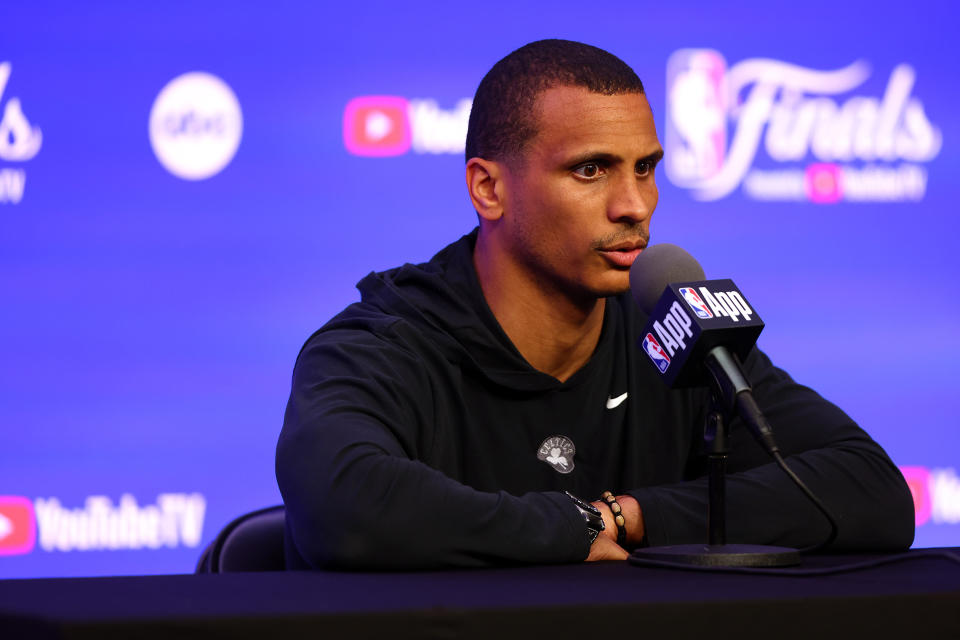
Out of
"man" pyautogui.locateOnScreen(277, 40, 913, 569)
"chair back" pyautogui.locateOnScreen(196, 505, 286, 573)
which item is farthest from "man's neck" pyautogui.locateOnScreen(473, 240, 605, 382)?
"chair back" pyautogui.locateOnScreen(196, 505, 286, 573)

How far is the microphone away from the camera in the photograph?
118 cm

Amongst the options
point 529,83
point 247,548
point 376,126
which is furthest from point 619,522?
point 376,126

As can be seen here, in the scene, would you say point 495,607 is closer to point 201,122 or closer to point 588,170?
point 588,170

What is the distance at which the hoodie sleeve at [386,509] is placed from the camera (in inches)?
49.8

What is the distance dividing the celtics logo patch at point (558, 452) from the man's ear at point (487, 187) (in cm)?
43

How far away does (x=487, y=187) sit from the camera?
79.2 inches

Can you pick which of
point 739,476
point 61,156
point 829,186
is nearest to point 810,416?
point 739,476

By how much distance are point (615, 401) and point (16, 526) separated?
5.47 feet

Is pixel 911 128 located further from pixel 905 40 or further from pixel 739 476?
pixel 739 476

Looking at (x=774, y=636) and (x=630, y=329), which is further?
(x=630, y=329)

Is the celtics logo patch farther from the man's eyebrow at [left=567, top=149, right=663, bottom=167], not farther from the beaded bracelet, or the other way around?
the man's eyebrow at [left=567, top=149, right=663, bottom=167]

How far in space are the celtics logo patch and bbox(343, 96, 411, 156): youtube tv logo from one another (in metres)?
1.36

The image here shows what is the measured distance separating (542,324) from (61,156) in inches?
63.7

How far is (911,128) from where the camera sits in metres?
3.23
